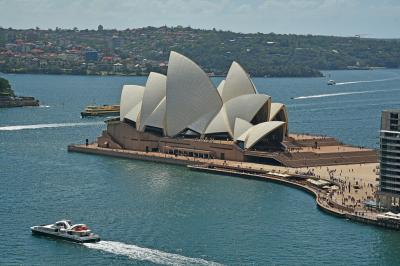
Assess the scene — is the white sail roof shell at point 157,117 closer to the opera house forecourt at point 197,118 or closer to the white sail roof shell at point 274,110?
the opera house forecourt at point 197,118

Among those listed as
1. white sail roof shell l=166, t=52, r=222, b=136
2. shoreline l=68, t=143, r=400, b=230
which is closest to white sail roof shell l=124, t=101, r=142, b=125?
shoreline l=68, t=143, r=400, b=230

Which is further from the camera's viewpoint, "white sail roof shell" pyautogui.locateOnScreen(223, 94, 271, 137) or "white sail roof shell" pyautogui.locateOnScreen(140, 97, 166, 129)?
"white sail roof shell" pyautogui.locateOnScreen(140, 97, 166, 129)

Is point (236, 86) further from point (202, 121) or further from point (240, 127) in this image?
point (240, 127)

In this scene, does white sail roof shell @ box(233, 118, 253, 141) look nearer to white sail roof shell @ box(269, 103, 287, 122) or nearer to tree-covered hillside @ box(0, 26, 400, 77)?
white sail roof shell @ box(269, 103, 287, 122)

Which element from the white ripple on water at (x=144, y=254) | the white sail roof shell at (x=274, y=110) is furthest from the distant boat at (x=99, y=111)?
the white ripple on water at (x=144, y=254)

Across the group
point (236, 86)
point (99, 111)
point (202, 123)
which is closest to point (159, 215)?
point (202, 123)

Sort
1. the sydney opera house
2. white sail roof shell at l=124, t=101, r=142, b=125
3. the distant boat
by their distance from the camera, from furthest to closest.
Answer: the distant boat, white sail roof shell at l=124, t=101, r=142, b=125, the sydney opera house
